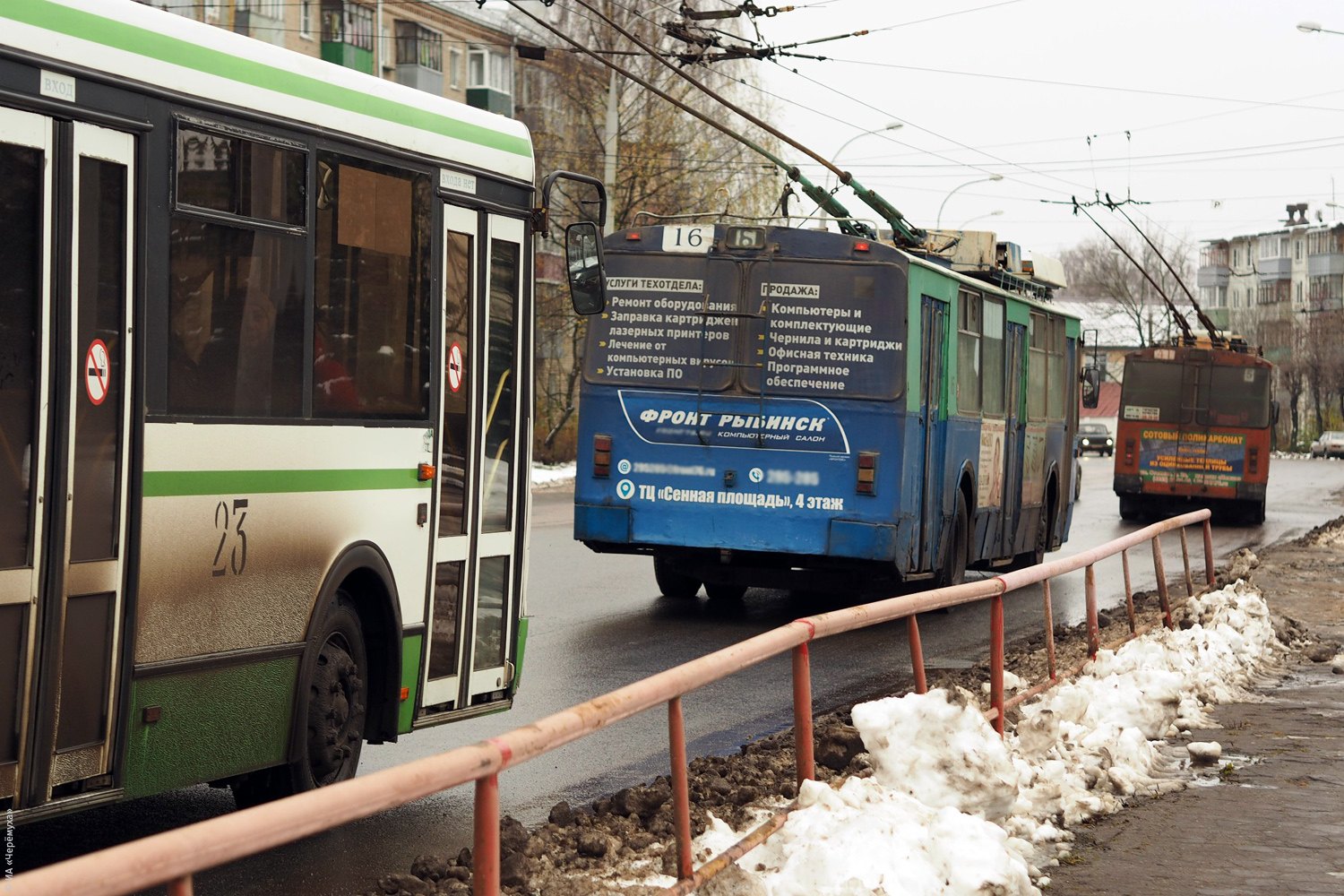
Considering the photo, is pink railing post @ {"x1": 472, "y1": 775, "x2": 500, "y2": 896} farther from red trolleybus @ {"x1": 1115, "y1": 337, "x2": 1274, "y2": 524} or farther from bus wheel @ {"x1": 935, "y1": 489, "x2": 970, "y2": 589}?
red trolleybus @ {"x1": 1115, "y1": 337, "x2": 1274, "y2": 524}

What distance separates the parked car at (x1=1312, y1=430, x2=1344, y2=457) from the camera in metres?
92.6

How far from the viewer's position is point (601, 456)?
15.0 metres

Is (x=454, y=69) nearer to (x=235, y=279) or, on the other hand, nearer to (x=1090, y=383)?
(x=1090, y=383)

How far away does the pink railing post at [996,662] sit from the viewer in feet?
27.2

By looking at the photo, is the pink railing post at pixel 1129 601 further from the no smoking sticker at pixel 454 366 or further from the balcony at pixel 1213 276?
the balcony at pixel 1213 276

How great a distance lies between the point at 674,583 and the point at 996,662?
8.35 meters

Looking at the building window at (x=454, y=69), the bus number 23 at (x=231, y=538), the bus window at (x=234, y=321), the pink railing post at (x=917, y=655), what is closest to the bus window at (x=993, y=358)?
the pink railing post at (x=917, y=655)

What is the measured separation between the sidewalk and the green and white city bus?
9.03 ft

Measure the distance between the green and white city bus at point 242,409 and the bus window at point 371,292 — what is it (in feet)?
0.04

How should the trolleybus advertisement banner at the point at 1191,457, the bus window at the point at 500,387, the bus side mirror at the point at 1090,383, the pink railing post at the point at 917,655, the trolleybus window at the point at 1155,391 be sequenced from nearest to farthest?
the pink railing post at the point at 917,655 < the bus window at the point at 500,387 < the bus side mirror at the point at 1090,383 < the trolleybus advertisement banner at the point at 1191,457 < the trolleybus window at the point at 1155,391

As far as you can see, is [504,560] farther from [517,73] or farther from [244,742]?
[517,73]

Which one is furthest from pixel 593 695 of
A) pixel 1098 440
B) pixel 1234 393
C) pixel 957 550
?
pixel 1098 440

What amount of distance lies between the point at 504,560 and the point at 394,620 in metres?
0.94

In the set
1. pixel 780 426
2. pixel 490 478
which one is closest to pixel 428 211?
pixel 490 478
